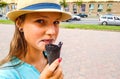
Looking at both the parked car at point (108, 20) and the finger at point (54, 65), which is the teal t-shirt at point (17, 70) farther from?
the parked car at point (108, 20)

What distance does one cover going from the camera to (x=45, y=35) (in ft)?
5.69

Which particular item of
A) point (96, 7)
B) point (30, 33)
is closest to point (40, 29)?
point (30, 33)

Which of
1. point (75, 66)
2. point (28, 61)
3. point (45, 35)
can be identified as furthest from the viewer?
point (75, 66)

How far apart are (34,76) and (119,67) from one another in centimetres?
808

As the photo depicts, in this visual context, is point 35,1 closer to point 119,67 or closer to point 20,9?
point 20,9

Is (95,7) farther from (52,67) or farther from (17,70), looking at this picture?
(52,67)

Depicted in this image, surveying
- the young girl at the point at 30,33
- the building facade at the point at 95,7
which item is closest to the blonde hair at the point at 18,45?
the young girl at the point at 30,33

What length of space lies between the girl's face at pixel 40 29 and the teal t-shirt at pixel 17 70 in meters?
0.13

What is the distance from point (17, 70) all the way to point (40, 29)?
271mm

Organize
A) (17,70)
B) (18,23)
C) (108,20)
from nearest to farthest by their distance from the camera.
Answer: (17,70) → (18,23) → (108,20)

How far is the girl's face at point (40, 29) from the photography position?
1.74m

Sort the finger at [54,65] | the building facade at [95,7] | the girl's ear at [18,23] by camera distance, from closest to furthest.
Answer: the finger at [54,65] < the girl's ear at [18,23] < the building facade at [95,7]

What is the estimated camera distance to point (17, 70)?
5.73 feet

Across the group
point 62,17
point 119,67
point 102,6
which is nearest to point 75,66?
point 119,67
